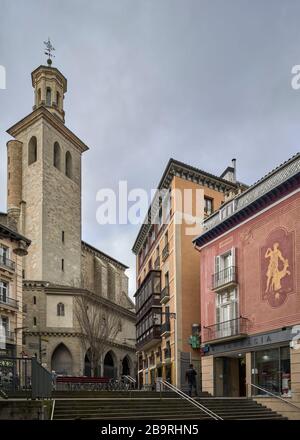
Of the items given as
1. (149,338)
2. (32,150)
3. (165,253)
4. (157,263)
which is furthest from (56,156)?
(149,338)

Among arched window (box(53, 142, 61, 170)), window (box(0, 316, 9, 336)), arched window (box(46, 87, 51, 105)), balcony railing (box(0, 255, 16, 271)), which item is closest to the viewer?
window (box(0, 316, 9, 336))

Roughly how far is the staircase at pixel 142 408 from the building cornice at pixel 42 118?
4574 centimetres

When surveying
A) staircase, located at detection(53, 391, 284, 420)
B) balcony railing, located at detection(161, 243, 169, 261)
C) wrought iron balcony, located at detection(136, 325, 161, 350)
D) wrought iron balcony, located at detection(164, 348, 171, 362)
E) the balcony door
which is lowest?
staircase, located at detection(53, 391, 284, 420)

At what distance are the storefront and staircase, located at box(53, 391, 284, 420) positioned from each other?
1.26 m

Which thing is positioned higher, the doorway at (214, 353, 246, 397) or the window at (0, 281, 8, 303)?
the window at (0, 281, 8, 303)

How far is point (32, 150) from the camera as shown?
6419cm

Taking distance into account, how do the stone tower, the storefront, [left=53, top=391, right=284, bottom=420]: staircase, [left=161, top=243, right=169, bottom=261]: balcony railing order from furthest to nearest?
the stone tower
[left=161, top=243, right=169, bottom=261]: balcony railing
the storefront
[left=53, top=391, right=284, bottom=420]: staircase

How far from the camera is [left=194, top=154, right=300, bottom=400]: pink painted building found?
75.4ft

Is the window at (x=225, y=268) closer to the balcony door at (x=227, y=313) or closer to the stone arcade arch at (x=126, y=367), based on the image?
the balcony door at (x=227, y=313)

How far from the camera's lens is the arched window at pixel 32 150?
6353cm

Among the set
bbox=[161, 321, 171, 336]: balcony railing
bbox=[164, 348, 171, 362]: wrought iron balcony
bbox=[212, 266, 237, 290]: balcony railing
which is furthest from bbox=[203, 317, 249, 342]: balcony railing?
bbox=[164, 348, 171, 362]: wrought iron balcony

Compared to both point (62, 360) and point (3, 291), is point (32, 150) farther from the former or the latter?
point (3, 291)

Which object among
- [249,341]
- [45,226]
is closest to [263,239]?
[249,341]

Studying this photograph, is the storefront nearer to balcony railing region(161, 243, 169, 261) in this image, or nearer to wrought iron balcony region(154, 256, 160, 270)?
balcony railing region(161, 243, 169, 261)
